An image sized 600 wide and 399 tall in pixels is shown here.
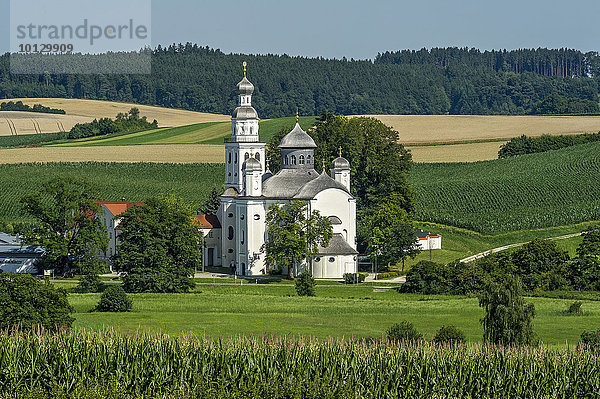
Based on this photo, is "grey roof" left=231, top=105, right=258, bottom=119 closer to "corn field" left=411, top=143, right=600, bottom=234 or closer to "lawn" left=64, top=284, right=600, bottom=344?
"lawn" left=64, top=284, right=600, bottom=344

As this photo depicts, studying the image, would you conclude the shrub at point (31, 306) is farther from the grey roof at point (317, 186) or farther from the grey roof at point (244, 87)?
the grey roof at point (244, 87)

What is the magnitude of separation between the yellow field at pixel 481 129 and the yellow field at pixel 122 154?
3068cm

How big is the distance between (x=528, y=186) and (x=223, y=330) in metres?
72.4

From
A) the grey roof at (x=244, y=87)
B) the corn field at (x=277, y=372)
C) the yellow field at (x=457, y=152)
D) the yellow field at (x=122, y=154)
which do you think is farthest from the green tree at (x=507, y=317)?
the yellow field at (x=457, y=152)

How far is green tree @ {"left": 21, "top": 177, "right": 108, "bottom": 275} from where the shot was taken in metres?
98.1

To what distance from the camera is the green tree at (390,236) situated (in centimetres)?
9806

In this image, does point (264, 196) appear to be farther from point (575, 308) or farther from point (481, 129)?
point (481, 129)

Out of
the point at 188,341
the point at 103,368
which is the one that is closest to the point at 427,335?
the point at 188,341

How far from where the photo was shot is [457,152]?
168m

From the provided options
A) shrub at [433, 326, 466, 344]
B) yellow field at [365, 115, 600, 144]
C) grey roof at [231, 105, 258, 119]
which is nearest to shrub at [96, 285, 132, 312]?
shrub at [433, 326, 466, 344]

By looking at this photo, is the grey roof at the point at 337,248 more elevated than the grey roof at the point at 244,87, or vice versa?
the grey roof at the point at 244,87

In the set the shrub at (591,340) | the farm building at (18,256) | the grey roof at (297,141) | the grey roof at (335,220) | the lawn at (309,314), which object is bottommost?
the shrub at (591,340)

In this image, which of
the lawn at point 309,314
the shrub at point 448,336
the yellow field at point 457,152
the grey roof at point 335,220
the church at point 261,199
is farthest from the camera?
the yellow field at point 457,152

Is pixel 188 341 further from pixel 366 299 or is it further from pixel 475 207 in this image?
pixel 475 207
